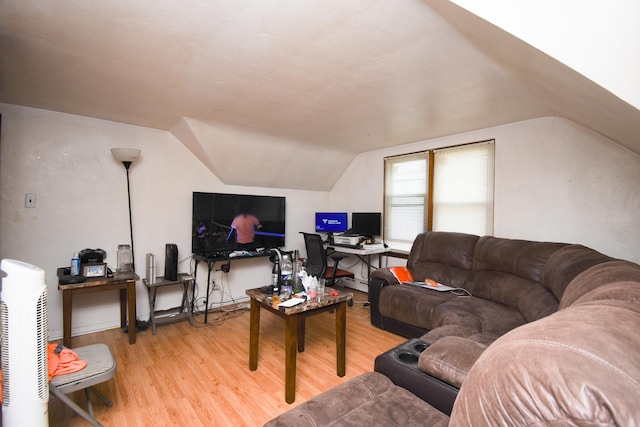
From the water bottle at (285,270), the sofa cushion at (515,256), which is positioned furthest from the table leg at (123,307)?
the sofa cushion at (515,256)

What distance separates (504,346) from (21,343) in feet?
6.23

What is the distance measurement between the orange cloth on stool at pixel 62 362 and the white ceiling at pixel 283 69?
73.3 inches

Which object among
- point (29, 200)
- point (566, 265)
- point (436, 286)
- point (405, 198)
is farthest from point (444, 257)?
point (29, 200)

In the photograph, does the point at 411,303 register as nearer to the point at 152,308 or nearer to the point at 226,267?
the point at 226,267

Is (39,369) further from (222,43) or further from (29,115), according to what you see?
(29,115)

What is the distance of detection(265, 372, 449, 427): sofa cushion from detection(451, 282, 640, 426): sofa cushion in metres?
0.65

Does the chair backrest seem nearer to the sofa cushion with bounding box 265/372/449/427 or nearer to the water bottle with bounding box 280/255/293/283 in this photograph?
the water bottle with bounding box 280/255/293/283

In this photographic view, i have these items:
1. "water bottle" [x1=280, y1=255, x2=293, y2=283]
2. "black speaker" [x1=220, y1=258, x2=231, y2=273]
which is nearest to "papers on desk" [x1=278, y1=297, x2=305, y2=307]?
"water bottle" [x1=280, y1=255, x2=293, y2=283]

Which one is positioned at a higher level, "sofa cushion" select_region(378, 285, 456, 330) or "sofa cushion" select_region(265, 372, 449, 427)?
"sofa cushion" select_region(265, 372, 449, 427)

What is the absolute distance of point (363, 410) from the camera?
4.10ft

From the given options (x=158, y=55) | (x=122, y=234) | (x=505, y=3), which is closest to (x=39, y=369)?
(x=158, y=55)

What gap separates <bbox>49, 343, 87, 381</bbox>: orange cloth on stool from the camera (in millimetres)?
1598

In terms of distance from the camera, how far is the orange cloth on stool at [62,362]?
1598 millimetres

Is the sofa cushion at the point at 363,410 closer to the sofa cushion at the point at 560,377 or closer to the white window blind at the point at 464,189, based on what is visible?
the sofa cushion at the point at 560,377
